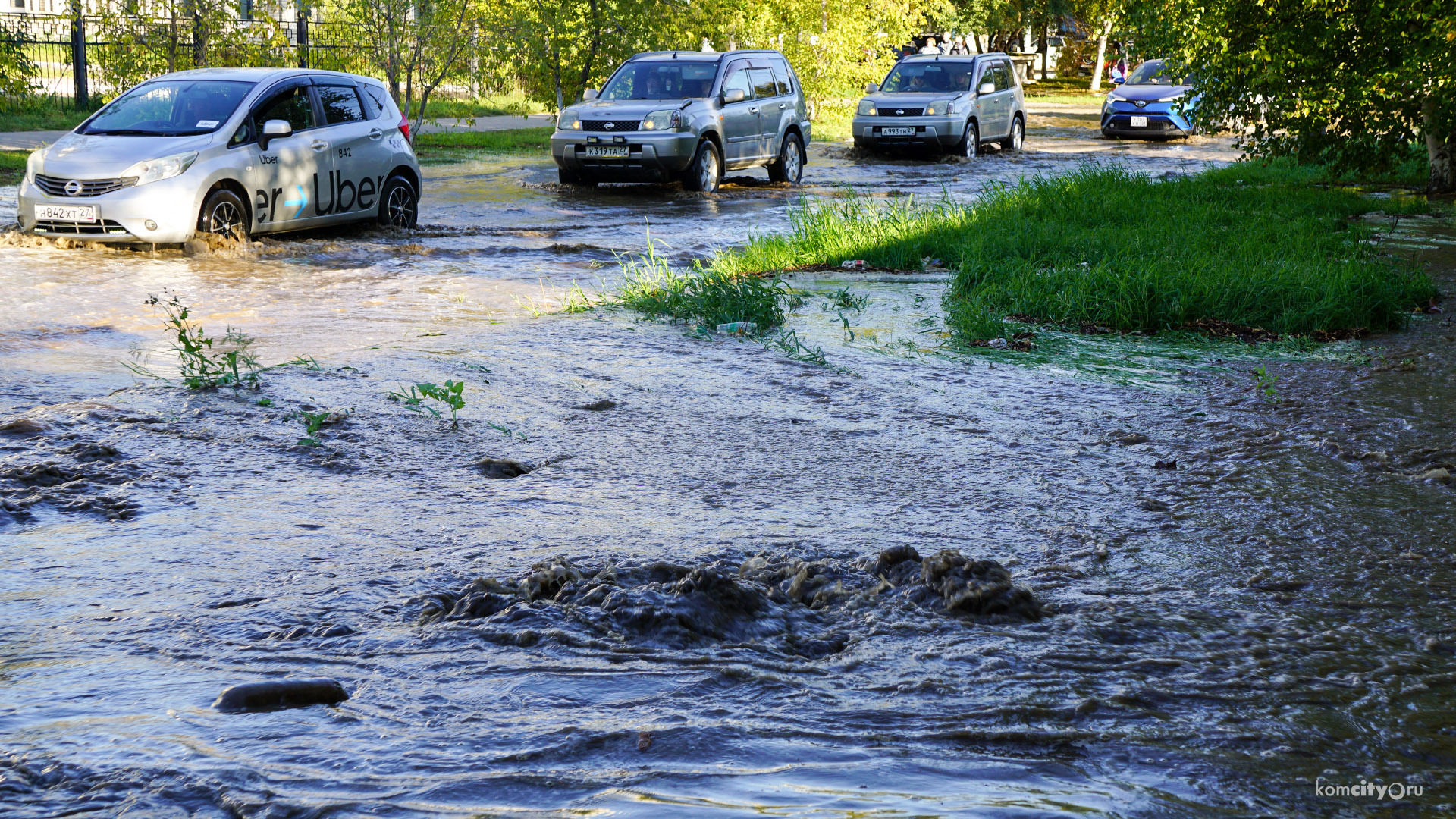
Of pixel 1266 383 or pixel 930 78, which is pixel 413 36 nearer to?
pixel 930 78

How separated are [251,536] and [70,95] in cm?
2675

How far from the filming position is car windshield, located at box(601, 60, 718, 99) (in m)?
18.8

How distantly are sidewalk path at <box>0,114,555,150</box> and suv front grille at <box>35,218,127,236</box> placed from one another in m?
8.30

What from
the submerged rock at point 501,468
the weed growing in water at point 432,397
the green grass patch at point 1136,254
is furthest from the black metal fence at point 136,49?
the submerged rock at point 501,468

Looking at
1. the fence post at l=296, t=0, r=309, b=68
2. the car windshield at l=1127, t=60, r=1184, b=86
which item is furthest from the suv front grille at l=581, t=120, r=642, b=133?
the car windshield at l=1127, t=60, r=1184, b=86

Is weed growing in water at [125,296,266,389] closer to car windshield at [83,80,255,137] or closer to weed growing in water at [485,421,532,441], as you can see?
weed growing in water at [485,421,532,441]

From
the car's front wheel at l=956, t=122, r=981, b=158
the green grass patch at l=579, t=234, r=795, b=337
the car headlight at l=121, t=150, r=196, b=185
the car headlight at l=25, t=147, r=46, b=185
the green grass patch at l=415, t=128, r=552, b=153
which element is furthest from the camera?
the green grass patch at l=415, t=128, r=552, b=153

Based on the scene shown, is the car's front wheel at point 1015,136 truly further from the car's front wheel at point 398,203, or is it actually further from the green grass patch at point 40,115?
the green grass patch at point 40,115

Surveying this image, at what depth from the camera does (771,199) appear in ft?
58.3

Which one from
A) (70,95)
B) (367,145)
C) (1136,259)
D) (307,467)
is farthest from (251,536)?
(70,95)

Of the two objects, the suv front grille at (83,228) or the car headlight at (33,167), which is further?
the car headlight at (33,167)

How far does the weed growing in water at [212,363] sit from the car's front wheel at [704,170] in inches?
439

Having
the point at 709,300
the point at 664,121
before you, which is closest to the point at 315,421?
the point at 709,300

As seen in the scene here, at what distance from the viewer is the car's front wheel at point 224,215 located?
37.3 feet
